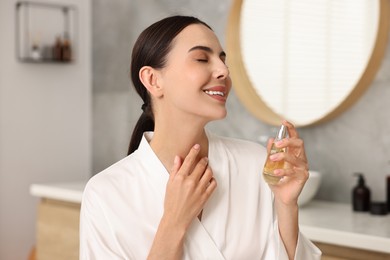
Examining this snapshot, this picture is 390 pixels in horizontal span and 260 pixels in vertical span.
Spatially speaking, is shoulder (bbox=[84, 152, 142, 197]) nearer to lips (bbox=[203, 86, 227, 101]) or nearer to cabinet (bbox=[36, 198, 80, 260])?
lips (bbox=[203, 86, 227, 101])

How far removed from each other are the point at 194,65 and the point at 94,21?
2.61 meters

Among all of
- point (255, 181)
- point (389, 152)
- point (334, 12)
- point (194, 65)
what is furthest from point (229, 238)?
point (334, 12)

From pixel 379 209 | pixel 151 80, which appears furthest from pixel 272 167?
pixel 379 209

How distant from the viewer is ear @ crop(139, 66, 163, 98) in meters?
1.63

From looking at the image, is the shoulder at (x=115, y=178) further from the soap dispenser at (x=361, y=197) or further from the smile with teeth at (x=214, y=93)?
the soap dispenser at (x=361, y=197)

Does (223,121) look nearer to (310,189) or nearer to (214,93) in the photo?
(310,189)

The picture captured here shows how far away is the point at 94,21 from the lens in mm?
4020

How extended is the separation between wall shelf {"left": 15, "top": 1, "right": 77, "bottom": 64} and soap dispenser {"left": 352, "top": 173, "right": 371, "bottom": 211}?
2.03 metres

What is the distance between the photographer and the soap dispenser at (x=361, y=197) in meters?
2.52

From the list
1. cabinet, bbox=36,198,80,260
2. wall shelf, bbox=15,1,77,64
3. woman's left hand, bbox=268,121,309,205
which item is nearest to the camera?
woman's left hand, bbox=268,121,309,205

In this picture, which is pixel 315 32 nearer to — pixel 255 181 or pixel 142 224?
pixel 255 181

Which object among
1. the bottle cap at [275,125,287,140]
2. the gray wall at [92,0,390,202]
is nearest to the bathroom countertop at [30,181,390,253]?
the gray wall at [92,0,390,202]

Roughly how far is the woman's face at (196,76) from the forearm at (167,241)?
0.27 meters

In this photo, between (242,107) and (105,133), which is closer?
(242,107)
